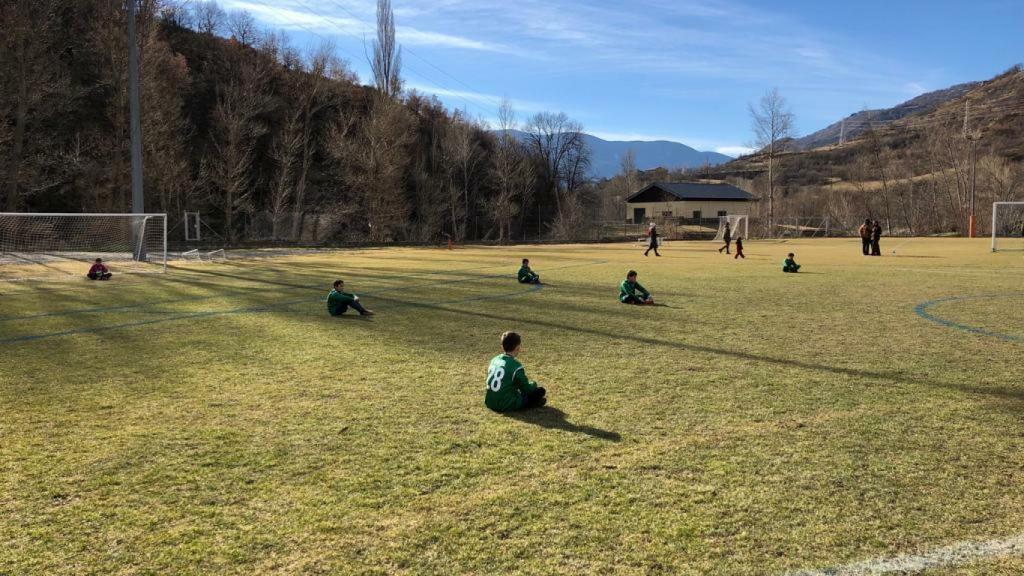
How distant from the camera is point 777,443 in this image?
4.71 meters

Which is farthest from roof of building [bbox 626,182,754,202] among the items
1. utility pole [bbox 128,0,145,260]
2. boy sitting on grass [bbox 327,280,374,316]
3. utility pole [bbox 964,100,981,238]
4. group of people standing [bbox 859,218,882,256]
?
boy sitting on grass [bbox 327,280,374,316]

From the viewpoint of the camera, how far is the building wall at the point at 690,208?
77.9 meters

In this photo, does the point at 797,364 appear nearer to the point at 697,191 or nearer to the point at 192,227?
the point at 192,227

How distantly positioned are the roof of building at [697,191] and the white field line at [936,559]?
77.8 metres

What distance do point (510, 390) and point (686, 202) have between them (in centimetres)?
7731

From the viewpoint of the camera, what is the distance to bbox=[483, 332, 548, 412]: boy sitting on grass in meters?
5.58

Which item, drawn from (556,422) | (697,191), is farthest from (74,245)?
(697,191)

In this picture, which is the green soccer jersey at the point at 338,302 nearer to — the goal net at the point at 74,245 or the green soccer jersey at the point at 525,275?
the green soccer jersey at the point at 525,275

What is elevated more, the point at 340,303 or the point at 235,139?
the point at 235,139


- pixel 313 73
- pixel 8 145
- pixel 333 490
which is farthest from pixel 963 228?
pixel 8 145

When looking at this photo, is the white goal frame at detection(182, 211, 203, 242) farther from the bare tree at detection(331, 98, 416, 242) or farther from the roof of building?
the roof of building

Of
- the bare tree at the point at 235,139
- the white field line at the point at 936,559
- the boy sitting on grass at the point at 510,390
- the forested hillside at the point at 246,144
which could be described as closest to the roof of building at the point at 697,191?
the forested hillside at the point at 246,144

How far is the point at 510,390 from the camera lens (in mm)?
5586

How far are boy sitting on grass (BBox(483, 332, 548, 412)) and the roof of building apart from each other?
75909 millimetres
